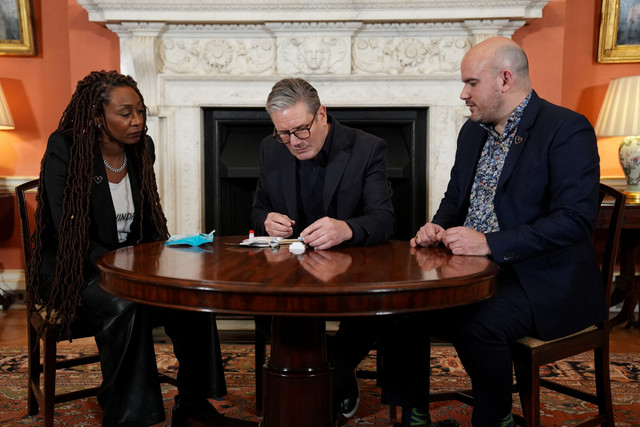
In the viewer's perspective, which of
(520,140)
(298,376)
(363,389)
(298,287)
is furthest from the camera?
(363,389)

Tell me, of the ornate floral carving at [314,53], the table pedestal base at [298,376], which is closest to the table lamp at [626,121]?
the ornate floral carving at [314,53]

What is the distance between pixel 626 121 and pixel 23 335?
3815 millimetres

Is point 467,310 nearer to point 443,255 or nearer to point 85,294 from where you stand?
point 443,255

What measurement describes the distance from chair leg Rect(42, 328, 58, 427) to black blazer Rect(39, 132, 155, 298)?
20 centimetres

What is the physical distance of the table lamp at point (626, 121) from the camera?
359 cm

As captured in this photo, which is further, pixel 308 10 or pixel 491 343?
pixel 308 10

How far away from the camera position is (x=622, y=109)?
3.62 meters

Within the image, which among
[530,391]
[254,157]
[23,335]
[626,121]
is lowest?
[23,335]

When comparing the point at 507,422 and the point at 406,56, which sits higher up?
the point at 406,56

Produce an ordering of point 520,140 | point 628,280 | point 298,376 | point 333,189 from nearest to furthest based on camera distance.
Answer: point 298,376
point 520,140
point 333,189
point 628,280

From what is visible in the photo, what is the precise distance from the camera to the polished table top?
4.18 ft

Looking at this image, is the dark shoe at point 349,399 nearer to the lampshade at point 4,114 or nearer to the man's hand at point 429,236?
the man's hand at point 429,236

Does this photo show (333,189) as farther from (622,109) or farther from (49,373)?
(622,109)

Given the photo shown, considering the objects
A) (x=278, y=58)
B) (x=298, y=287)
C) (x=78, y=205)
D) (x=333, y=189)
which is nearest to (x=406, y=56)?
(x=278, y=58)
